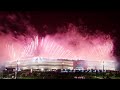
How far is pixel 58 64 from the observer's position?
11.3m

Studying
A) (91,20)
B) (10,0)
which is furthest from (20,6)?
(91,20)

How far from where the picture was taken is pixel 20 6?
445 inches

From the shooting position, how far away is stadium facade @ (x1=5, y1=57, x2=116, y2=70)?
36.9 ft

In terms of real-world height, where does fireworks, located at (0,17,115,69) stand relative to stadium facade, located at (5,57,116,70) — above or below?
above

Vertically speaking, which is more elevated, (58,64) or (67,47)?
(67,47)

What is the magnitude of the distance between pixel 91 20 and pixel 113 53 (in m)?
0.55

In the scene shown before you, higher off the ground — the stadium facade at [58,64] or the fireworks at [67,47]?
the fireworks at [67,47]

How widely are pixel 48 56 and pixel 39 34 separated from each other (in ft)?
1.08

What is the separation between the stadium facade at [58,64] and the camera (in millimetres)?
11242

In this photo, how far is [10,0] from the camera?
1128cm

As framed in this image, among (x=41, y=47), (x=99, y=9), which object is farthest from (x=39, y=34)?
(x=99, y=9)
